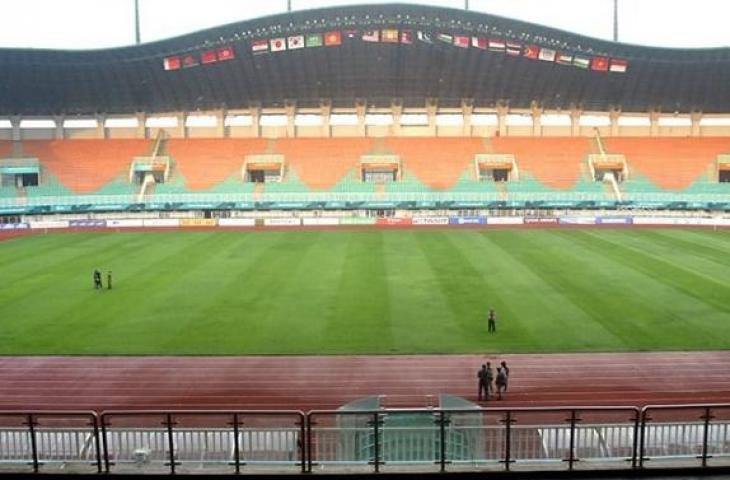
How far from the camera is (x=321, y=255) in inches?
1549

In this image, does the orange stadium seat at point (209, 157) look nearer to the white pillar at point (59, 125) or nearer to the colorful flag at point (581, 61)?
the white pillar at point (59, 125)

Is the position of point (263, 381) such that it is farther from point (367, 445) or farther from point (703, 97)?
point (703, 97)

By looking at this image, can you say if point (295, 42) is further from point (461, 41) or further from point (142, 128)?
point (142, 128)

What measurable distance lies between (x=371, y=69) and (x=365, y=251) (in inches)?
1038

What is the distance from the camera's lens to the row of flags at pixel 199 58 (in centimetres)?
5947

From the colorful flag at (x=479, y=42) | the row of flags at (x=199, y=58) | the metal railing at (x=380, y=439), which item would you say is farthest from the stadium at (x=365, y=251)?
the row of flags at (x=199, y=58)

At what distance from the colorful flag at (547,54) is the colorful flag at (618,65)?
5683 millimetres

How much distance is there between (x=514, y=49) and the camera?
5853cm

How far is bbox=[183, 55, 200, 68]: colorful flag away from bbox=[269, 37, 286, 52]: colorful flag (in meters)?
7.42

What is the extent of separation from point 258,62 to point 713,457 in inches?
2296

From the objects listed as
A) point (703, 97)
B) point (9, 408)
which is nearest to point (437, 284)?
point (9, 408)

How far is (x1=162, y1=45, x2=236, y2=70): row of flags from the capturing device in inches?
2341

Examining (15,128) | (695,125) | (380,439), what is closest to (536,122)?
(695,125)

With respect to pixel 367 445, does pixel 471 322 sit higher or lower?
lower
